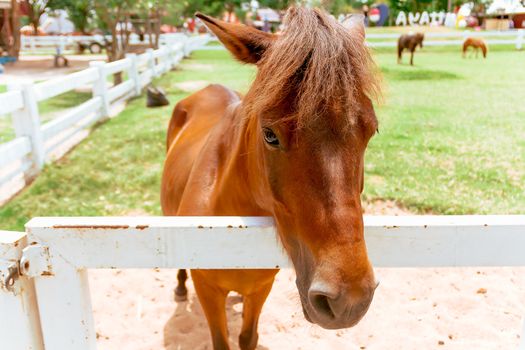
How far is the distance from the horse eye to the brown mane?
65 mm

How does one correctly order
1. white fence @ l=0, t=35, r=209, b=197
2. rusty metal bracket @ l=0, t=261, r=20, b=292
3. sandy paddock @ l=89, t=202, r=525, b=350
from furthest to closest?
white fence @ l=0, t=35, r=209, b=197 < sandy paddock @ l=89, t=202, r=525, b=350 < rusty metal bracket @ l=0, t=261, r=20, b=292

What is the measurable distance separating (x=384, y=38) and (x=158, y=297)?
103 feet

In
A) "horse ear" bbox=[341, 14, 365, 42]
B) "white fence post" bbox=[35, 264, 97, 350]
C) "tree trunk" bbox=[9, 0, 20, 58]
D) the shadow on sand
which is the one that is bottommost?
the shadow on sand

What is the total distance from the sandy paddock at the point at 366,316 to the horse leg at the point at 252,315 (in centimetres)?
33

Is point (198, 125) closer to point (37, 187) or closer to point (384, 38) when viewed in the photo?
point (37, 187)

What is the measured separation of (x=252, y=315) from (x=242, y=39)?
1.59 m

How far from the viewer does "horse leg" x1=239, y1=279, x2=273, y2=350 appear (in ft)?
7.95

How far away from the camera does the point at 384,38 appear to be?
103 ft

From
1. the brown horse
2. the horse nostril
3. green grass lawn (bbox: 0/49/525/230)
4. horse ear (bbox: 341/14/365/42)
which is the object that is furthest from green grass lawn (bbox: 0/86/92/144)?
the horse nostril

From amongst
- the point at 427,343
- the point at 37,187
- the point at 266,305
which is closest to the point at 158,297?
the point at 266,305

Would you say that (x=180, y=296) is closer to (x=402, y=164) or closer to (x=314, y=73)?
(x=314, y=73)

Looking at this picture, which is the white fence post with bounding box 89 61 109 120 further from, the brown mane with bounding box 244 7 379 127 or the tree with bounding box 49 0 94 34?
the brown mane with bounding box 244 7 379 127

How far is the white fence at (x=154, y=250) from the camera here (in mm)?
1365

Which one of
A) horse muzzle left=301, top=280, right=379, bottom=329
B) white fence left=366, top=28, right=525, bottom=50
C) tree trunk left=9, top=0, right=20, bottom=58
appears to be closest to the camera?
horse muzzle left=301, top=280, right=379, bottom=329
